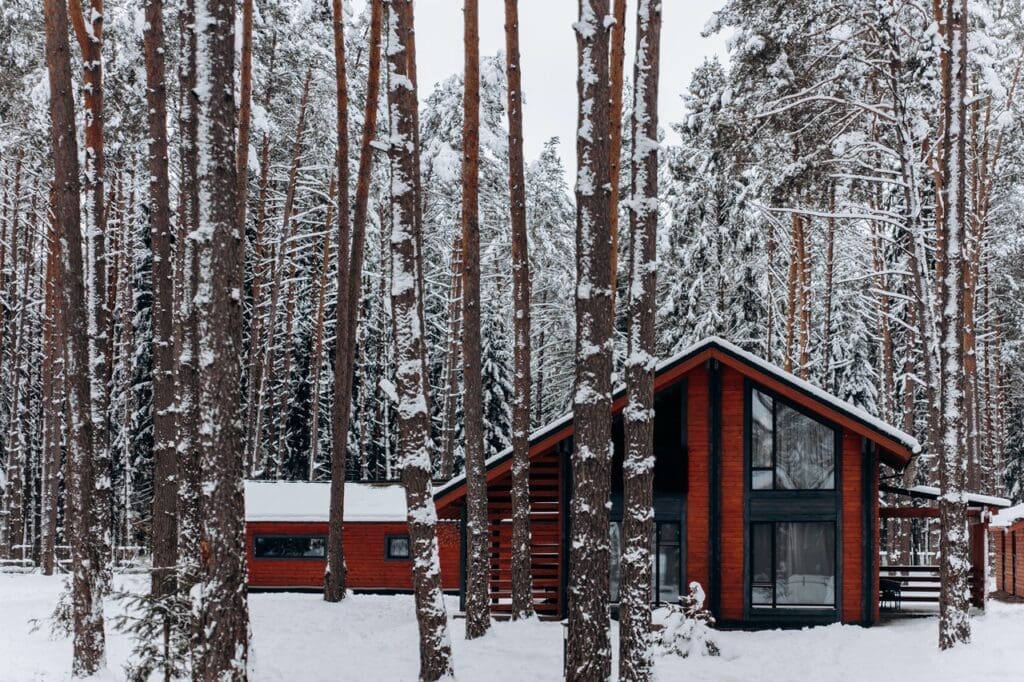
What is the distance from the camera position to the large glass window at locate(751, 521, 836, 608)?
18.5 meters

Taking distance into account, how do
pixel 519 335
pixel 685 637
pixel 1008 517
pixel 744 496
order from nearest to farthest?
pixel 685 637
pixel 519 335
pixel 744 496
pixel 1008 517

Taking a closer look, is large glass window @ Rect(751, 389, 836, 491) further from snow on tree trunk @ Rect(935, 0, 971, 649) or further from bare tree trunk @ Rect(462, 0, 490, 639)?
bare tree trunk @ Rect(462, 0, 490, 639)

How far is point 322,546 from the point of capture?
86.8ft

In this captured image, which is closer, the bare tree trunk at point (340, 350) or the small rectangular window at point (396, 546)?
the bare tree trunk at point (340, 350)

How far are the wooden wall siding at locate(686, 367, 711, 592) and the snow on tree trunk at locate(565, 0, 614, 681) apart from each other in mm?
9680

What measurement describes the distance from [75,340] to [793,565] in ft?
43.7

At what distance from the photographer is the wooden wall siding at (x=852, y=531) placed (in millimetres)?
18375

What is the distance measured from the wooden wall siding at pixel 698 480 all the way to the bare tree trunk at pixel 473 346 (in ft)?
16.1

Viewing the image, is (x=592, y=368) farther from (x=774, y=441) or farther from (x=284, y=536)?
(x=284, y=536)

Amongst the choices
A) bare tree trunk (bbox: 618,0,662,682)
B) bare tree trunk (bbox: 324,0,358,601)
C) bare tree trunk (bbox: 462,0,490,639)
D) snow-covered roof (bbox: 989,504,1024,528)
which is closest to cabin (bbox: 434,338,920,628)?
bare tree trunk (bbox: 324,0,358,601)

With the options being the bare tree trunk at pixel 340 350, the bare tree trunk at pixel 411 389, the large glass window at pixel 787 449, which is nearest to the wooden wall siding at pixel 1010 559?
the large glass window at pixel 787 449

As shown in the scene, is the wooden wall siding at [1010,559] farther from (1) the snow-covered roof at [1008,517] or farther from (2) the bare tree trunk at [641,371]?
(2) the bare tree trunk at [641,371]

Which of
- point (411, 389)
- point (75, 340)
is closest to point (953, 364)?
point (411, 389)

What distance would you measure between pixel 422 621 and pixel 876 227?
21831 millimetres
